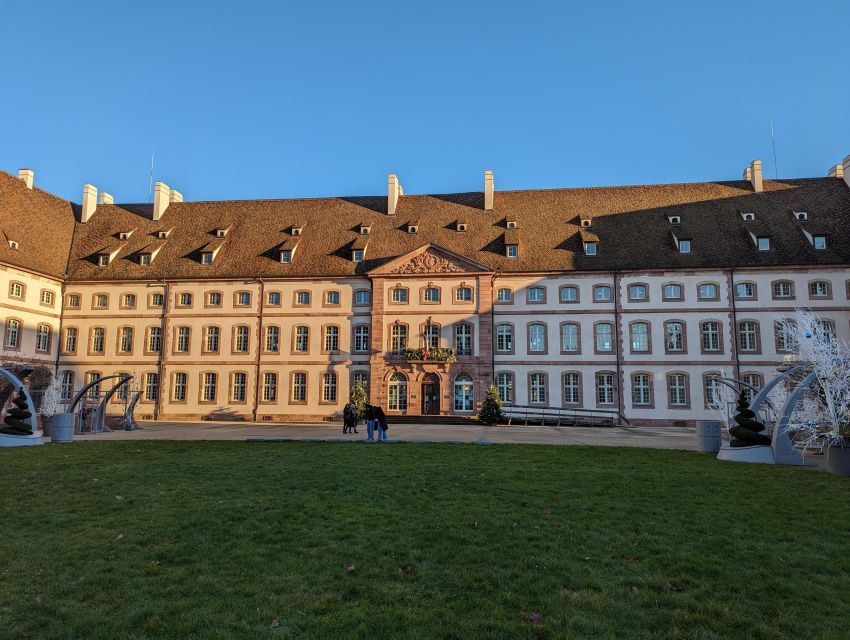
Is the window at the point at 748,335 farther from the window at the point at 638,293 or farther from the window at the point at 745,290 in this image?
the window at the point at 638,293

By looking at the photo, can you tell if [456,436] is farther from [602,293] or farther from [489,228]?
[489,228]

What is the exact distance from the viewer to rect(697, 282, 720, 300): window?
3656 centimetres

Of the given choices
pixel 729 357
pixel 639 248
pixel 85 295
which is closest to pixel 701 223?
pixel 639 248

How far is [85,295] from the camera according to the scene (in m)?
41.2

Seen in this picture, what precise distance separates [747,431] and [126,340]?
3742 cm

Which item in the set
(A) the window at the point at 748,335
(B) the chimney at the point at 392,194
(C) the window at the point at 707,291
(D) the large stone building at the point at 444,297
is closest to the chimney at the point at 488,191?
(D) the large stone building at the point at 444,297

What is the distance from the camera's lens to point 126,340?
134ft

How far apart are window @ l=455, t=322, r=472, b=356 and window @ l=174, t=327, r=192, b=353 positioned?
17.5m

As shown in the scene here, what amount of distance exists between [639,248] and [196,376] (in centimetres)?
2934

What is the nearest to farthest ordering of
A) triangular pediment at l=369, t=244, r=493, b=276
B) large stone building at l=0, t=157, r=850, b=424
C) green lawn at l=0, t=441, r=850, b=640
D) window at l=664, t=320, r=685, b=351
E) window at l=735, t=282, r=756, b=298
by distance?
green lawn at l=0, t=441, r=850, b=640 → window at l=735, t=282, r=756, b=298 → large stone building at l=0, t=157, r=850, b=424 → window at l=664, t=320, r=685, b=351 → triangular pediment at l=369, t=244, r=493, b=276

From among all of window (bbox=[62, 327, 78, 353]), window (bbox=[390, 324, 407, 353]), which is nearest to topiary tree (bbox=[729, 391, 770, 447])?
window (bbox=[390, 324, 407, 353])

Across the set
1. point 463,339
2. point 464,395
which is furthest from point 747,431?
point 463,339

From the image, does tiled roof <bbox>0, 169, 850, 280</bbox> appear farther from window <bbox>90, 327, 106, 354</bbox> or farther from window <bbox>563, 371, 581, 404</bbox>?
window <bbox>563, 371, 581, 404</bbox>

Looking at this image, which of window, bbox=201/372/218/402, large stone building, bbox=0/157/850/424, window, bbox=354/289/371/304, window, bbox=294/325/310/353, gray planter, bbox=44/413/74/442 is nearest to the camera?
gray planter, bbox=44/413/74/442
